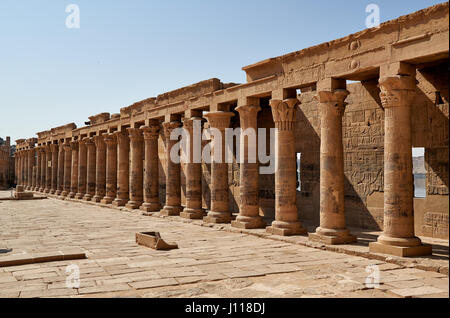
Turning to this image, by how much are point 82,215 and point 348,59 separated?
543 inches

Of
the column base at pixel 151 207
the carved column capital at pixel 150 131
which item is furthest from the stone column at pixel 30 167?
the column base at pixel 151 207

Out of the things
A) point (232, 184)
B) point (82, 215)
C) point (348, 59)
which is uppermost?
point (348, 59)

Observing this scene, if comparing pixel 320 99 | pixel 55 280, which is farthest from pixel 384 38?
pixel 55 280

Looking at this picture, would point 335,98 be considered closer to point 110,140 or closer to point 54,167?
point 110,140

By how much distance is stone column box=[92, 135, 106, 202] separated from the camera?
25469 mm

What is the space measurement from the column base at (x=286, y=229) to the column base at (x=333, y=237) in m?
1.26

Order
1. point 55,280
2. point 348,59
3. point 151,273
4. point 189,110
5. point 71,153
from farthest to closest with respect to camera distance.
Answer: point 71,153 → point 189,110 → point 348,59 → point 151,273 → point 55,280

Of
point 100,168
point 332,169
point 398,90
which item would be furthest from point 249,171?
point 100,168

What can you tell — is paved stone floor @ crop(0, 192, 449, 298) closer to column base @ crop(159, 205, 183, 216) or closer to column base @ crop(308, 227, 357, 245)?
column base @ crop(308, 227, 357, 245)

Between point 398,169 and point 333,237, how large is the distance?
2.46 metres

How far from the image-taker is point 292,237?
1196 cm

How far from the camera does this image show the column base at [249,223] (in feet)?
45.1

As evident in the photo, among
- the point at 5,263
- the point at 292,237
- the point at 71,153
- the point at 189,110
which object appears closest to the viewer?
the point at 5,263

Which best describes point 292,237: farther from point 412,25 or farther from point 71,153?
point 71,153
